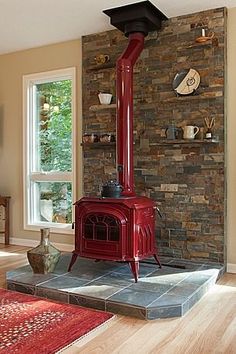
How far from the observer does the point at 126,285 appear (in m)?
3.09

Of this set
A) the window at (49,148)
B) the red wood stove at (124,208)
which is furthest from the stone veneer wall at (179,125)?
the window at (49,148)

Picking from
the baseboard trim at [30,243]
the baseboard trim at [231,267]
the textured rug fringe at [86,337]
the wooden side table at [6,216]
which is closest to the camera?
the textured rug fringe at [86,337]

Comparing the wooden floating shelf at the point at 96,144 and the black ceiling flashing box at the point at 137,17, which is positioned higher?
the black ceiling flashing box at the point at 137,17

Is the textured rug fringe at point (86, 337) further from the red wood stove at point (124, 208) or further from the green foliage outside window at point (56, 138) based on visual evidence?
the green foliage outside window at point (56, 138)

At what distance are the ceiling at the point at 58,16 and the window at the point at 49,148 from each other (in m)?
0.46

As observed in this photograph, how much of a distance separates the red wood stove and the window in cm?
115

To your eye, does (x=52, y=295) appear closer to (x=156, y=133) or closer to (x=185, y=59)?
(x=156, y=133)

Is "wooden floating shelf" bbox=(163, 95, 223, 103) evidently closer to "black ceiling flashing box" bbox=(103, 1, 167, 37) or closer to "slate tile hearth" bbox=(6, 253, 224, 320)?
"black ceiling flashing box" bbox=(103, 1, 167, 37)

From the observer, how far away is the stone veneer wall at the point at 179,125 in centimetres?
376

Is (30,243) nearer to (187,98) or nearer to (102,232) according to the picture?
(102,232)

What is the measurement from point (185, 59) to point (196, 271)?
2.16 metres

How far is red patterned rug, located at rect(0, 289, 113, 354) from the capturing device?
2.20m

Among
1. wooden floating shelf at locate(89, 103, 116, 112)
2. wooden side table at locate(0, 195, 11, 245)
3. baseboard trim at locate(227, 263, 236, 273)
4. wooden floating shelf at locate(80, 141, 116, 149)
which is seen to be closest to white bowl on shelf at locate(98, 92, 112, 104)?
wooden floating shelf at locate(89, 103, 116, 112)

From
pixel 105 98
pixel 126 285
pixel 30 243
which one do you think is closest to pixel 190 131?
pixel 105 98
